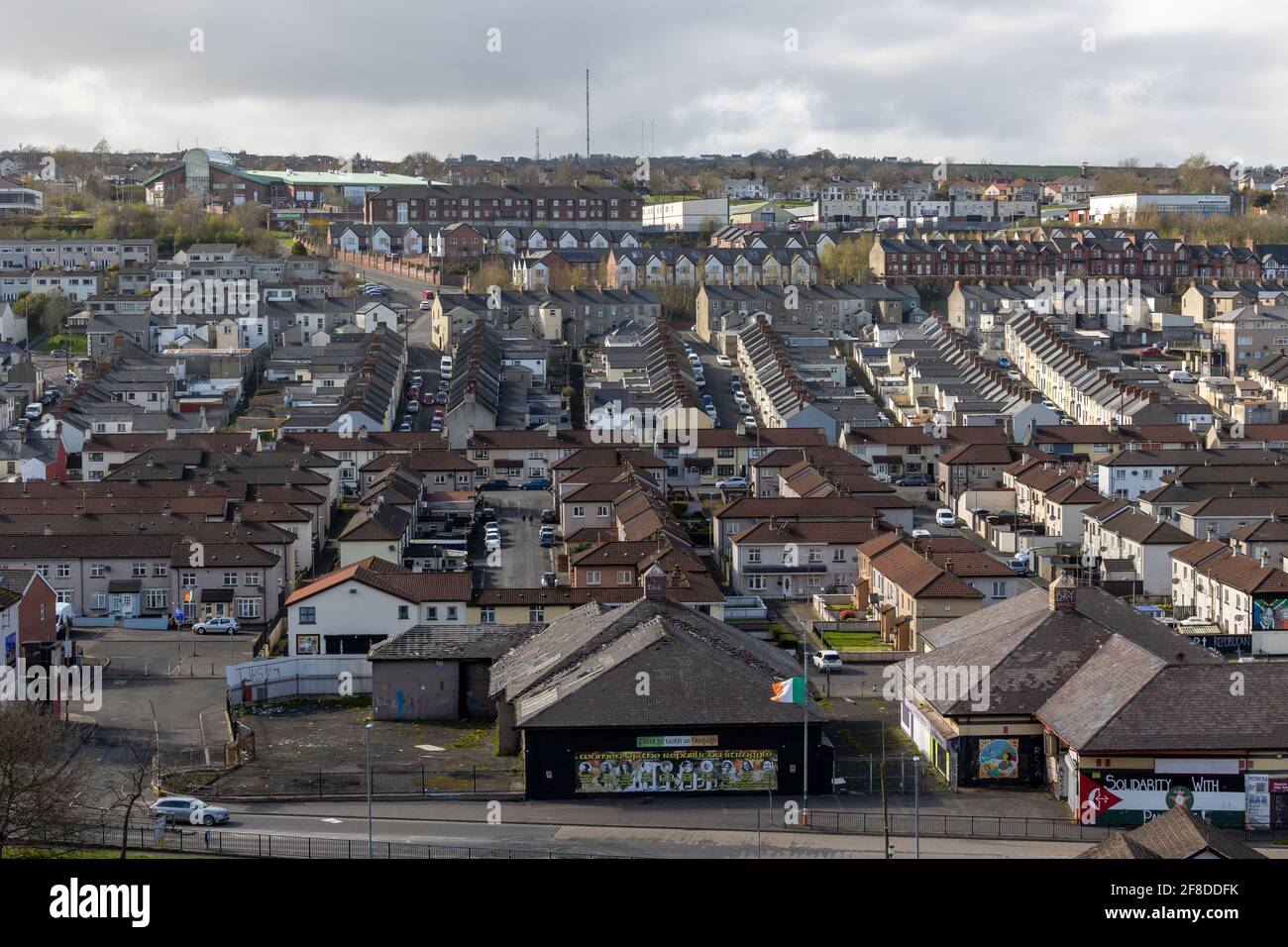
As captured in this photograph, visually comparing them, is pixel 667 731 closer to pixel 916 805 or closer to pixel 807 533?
pixel 916 805

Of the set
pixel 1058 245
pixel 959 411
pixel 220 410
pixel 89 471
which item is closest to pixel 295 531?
pixel 89 471

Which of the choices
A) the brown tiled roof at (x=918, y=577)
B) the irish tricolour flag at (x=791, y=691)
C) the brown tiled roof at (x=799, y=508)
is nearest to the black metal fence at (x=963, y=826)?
the irish tricolour flag at (x=791, y=691)

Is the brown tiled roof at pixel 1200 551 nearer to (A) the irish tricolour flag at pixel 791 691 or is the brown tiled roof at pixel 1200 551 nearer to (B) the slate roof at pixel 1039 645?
(B) the slate roof at pixel 1039 645

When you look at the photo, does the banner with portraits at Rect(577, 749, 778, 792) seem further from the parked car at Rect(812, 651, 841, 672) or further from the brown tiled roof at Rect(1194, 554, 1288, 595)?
the brown tiled roof at Rect(1194, 554, 1288, 595)

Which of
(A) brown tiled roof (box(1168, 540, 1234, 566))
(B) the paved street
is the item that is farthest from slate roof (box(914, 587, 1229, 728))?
(B) the paved street
